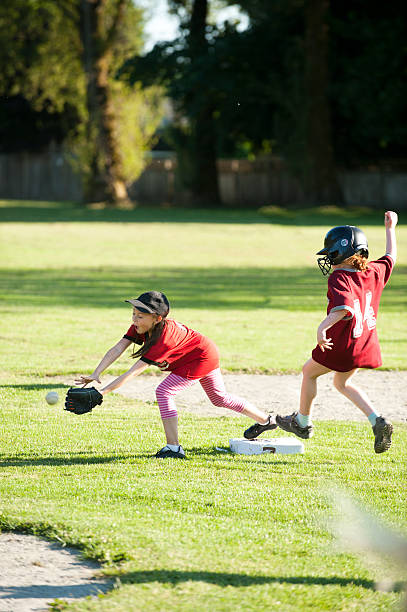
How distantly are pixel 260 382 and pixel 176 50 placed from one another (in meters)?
33.6

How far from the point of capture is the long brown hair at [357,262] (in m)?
5.81

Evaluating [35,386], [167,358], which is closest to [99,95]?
[35,386]

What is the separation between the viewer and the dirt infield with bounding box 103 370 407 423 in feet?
24.2

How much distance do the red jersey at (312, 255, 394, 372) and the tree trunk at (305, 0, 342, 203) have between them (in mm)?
32667

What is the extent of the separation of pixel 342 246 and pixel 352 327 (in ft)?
1.71

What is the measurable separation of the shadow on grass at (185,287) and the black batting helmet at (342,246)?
7180mm

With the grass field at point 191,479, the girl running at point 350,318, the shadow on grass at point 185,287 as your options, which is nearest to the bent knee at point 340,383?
the girl running at point 350,318

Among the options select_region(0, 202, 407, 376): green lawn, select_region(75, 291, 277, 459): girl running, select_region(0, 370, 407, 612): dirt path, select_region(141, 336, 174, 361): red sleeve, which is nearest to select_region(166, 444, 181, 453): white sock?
select_region(75, 291, 277, 459): girl running

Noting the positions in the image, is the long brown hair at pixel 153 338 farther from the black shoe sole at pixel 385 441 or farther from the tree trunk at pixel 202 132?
the tree trunk at pixel 202 132

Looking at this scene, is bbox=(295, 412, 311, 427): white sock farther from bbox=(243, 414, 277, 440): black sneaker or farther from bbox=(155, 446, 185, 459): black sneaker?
bbox=(155, 446, 185, 459): black sneaker

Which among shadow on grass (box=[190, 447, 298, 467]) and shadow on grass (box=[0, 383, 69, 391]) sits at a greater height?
shadow on grass (box=[0, 383, 69, 391])

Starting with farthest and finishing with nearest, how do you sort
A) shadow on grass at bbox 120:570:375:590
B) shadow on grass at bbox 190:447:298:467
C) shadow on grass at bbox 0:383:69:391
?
shadow on grass at bbox 0:383:69:391, shadow on grass at bbox 190:447:298:467, shadow on grass at bbox 120:570:375:590

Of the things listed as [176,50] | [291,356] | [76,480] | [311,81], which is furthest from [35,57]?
[76,480]

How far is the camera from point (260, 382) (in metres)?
8.45
